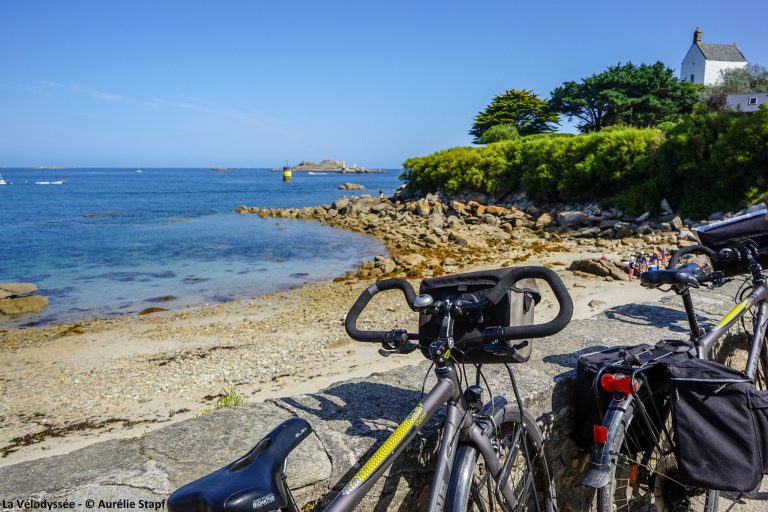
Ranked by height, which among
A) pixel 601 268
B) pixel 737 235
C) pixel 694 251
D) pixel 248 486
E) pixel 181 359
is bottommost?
pixel 181 359

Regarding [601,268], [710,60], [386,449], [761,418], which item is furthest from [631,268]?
[710,60]

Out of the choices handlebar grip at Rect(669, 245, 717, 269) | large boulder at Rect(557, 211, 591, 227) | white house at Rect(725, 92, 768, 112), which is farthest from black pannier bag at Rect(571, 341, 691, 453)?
white house at Rect(725, 92, 768, 112)

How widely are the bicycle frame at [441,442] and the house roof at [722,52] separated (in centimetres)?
6593

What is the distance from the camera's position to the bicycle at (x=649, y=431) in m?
2.34

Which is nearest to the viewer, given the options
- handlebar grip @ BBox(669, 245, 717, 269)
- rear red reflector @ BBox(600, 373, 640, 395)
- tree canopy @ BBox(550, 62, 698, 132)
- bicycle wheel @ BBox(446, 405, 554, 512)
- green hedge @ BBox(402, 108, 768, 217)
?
bicycle wheel @ BBox(446, 405, 554, 512)

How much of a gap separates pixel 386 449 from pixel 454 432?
35 cm

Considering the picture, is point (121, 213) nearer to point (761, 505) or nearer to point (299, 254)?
point (299, 254)

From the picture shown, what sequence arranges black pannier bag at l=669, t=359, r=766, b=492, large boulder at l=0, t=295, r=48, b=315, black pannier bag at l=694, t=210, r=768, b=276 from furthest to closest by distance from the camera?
large boulder at l=0, t=295, r=48, b=315
black pannier bag at l=694, t=210, r=768, b=276
black pannier bag at l=669, t=359, r=766, b=492

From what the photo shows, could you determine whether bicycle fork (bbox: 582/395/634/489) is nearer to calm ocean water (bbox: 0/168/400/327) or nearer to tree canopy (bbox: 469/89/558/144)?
calm ocean water (bbox: 0/168/400/327)

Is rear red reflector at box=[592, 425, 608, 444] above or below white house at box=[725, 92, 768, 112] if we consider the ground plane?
below

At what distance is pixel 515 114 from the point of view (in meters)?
50.6

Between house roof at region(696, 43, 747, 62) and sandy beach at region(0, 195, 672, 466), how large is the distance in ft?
167

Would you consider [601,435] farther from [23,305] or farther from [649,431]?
[23,305]

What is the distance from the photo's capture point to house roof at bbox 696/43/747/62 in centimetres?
5541
